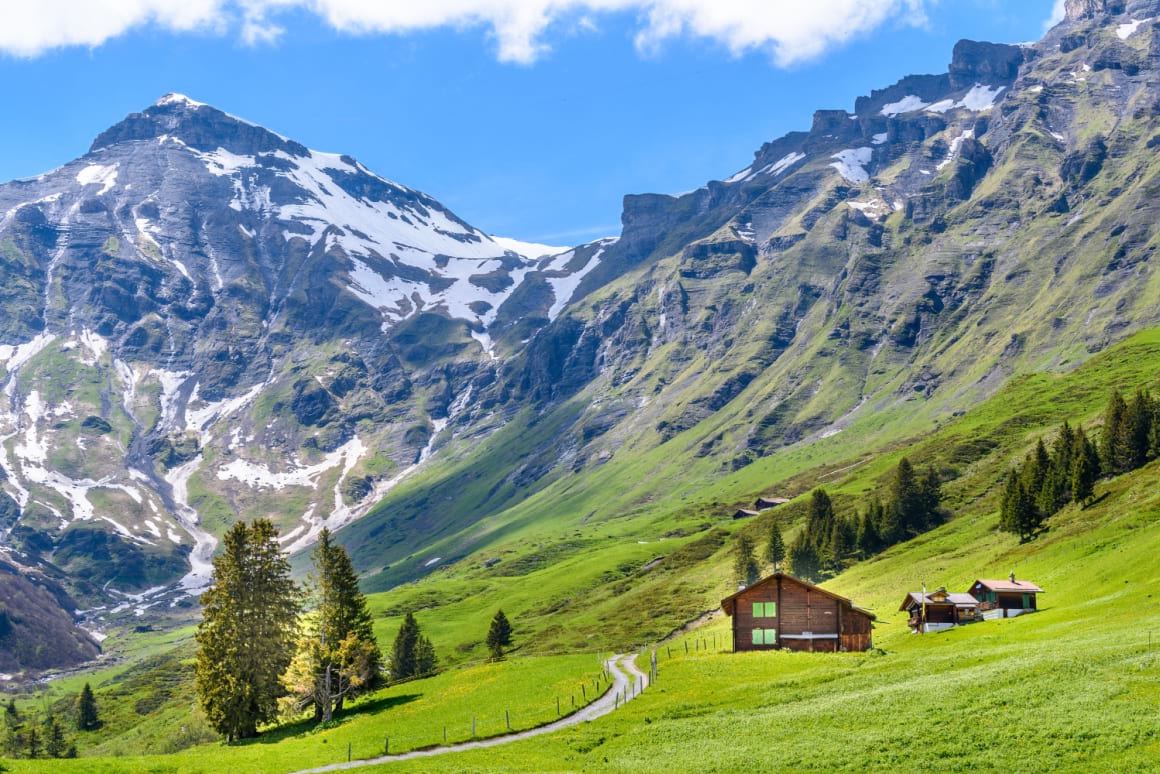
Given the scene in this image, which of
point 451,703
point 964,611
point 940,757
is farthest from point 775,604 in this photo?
point 940,757

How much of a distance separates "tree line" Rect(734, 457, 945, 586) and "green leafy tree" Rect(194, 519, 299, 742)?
94664 mm

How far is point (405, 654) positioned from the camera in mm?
140375

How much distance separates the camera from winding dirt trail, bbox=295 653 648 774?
51.3m

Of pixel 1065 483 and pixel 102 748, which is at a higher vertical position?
pixel 1065 483

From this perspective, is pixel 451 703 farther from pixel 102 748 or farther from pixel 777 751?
pixel 102 748

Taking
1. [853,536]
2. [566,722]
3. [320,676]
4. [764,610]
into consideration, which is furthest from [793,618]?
[853,536]

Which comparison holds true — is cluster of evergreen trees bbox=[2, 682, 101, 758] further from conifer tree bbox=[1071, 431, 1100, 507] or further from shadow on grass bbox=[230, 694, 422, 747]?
conifer tree bbox=[1071, 431, 1100, 507]

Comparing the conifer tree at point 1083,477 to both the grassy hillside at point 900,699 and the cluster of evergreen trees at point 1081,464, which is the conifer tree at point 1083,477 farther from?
the grassy hillside at point 900,699

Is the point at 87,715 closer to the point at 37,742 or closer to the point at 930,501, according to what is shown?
the point at 37,742

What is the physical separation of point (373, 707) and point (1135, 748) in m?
57.7

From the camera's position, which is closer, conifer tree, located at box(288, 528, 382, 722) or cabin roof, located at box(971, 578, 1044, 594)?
conifer tree, located at box(288, 528, 382, 722)

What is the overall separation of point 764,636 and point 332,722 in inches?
1530

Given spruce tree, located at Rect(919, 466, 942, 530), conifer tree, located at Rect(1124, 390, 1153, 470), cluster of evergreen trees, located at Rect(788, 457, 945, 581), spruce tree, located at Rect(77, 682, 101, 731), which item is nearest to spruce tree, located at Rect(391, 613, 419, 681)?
cluster of evergreen trees, located at Rect(788, 457, 945, 581)

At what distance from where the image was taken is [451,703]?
6981cm
